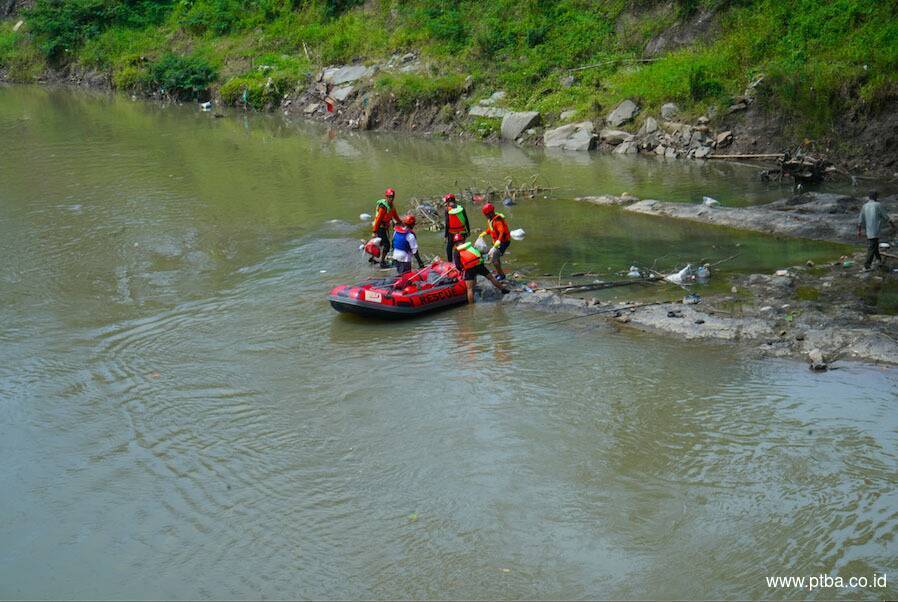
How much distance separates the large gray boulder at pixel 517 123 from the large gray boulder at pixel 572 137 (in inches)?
30.9

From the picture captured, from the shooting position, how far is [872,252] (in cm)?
Answer: 1476

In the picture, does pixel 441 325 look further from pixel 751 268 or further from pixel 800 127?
pixel 800 127

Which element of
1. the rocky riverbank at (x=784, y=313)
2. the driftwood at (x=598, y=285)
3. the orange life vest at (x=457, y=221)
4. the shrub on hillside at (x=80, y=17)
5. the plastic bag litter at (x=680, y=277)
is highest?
the shrub on hillside at (x=80, y=17)

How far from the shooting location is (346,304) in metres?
13.6

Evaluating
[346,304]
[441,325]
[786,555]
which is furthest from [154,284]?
[786,555]

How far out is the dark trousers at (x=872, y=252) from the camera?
1469 centimetres

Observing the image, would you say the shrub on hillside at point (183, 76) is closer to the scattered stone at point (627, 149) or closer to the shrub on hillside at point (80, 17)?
the shrub on hillside at point (80, 17)

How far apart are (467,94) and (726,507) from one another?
2478 cm

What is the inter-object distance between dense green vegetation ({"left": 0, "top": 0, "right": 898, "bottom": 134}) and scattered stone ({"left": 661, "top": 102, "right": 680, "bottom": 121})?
9.5 inches

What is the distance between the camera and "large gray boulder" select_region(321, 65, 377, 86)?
115 feet

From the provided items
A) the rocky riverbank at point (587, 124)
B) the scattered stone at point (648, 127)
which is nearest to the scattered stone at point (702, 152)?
the rocky riverbank at point (587, 124)

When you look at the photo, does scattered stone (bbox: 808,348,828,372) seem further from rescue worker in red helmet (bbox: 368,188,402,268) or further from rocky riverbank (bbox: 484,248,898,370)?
rescue worker in red helmet (bbox: 368,188,402,268)

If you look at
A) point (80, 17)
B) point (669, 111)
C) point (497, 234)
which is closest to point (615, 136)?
point (669, 111)

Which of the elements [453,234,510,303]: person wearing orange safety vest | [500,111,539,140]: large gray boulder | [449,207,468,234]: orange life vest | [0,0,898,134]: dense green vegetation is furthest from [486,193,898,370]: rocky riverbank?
[500,111,539,140]: large gray boulder
